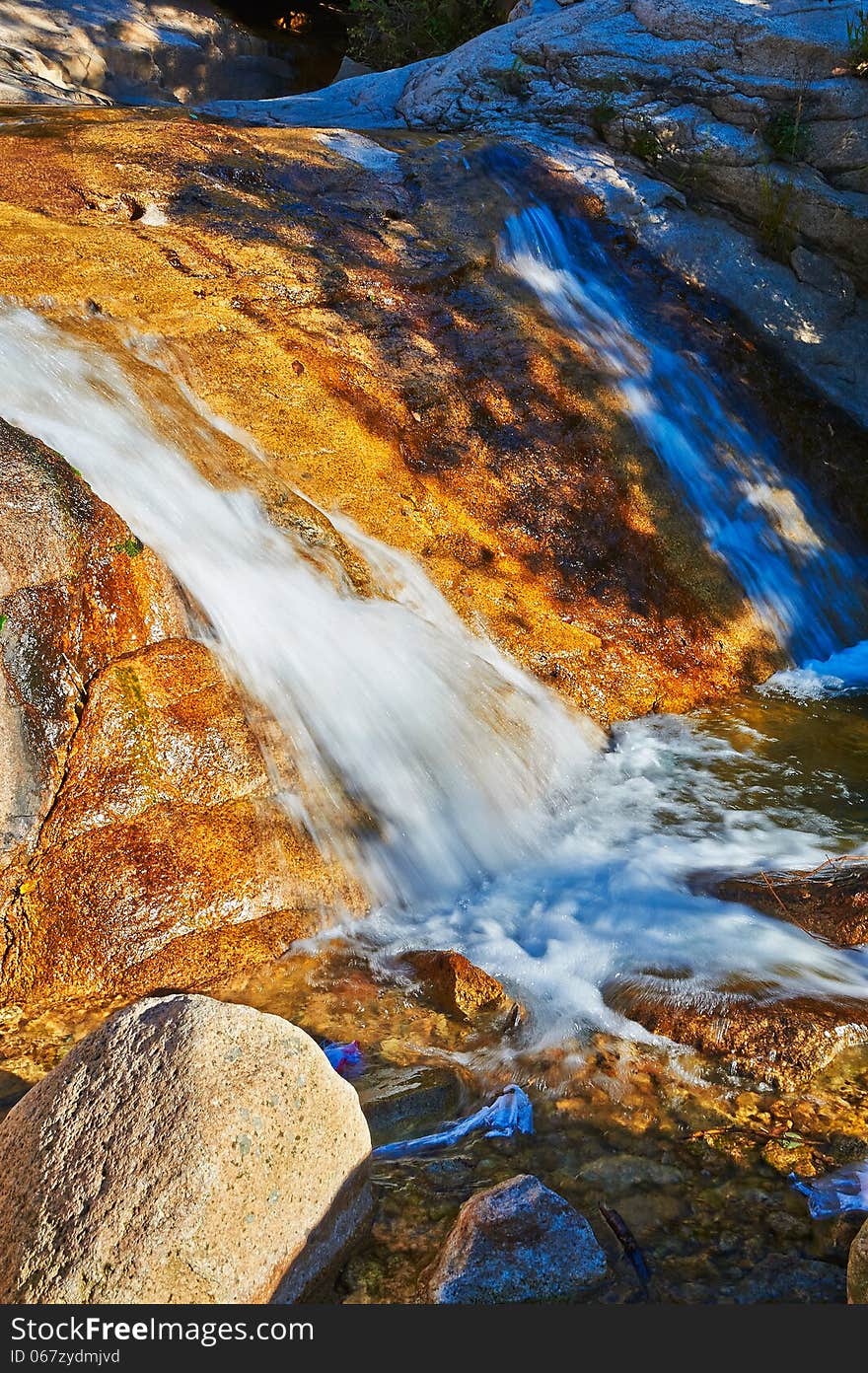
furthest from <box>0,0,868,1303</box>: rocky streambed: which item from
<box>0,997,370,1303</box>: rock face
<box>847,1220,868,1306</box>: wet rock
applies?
<box>847,1220,868,1306</box>: wet rock

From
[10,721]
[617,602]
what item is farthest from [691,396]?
[10,721]

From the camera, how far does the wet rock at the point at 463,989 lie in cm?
380

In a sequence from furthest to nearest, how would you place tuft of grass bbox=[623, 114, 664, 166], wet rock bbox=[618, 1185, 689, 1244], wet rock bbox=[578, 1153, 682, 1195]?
1. tuft of grass bbox=[623, 114, 664, 166]
2. wet rock bbox=[578, 1153, 682, 1195]
3. wet rock bbox=[618, 1185, 689, 1244]

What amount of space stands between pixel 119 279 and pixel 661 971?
16.8ft

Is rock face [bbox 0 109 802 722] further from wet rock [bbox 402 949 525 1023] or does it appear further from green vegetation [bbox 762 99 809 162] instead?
green vegetation [bbox 762 99 809 162]

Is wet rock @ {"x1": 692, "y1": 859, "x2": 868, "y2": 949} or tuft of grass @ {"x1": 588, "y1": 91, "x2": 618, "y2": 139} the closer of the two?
wet rock @ {"x1": 692, "y1": 859, "x2": 868, "y2": 949}

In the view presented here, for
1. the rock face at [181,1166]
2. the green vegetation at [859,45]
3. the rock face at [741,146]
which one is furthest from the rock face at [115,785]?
the green vegetation at [859,45]

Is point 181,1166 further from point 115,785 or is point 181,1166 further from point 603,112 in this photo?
point 603,112

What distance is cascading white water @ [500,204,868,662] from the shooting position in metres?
7.37

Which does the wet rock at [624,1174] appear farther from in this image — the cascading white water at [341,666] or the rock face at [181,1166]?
the cascading white water at [341,666]

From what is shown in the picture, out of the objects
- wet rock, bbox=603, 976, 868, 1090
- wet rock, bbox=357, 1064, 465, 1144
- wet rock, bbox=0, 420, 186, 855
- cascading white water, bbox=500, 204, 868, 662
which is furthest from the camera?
cascading white water, bbox=500, 204, 868, 662

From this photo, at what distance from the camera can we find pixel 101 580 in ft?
14.3

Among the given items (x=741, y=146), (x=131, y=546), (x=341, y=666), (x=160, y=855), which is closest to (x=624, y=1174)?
(x=160, y=855)

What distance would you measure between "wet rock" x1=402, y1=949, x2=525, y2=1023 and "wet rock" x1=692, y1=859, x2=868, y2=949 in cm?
120
